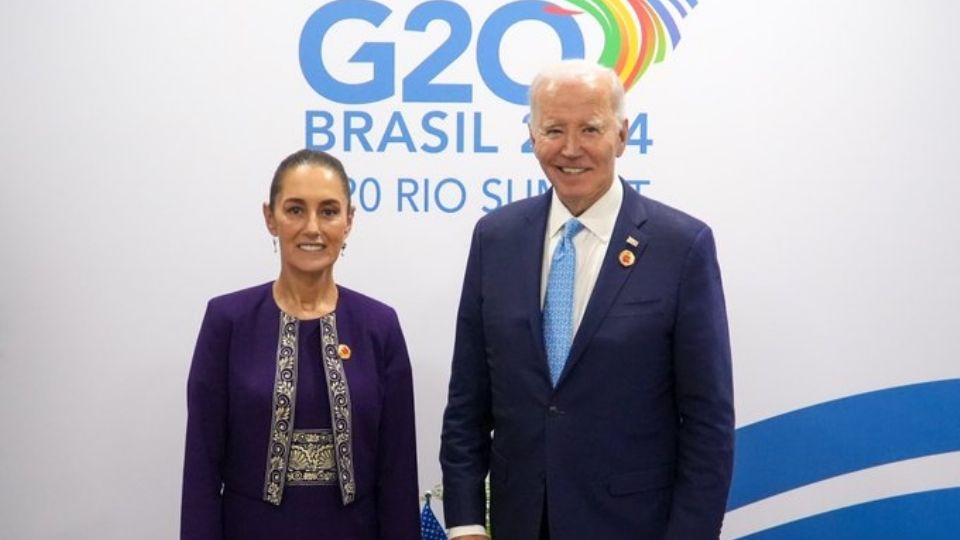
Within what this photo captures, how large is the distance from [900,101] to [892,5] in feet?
0.91

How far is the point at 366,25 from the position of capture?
322 cm

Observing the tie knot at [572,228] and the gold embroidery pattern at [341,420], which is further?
the gold embroidery pattern at [341,420]

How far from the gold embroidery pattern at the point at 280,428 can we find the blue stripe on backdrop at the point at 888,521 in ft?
5.11

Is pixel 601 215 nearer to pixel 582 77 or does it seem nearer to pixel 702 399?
pixel 582 77

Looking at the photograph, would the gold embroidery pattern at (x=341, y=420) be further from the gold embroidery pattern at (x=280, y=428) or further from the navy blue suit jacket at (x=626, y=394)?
the navy blue suit jacket at (x=626, y=394)

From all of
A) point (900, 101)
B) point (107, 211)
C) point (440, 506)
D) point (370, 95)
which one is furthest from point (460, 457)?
point (900, 101)

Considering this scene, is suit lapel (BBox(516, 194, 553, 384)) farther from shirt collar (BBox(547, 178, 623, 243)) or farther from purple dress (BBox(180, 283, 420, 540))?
purple dress (BBox(180, 283, 420, 540))

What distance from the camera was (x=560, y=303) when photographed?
2.28 metres

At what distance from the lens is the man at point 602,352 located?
2207 mm

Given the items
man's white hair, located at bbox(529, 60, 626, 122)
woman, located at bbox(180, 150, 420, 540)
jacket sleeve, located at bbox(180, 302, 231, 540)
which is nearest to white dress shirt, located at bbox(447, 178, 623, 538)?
man's white hair, located at bbox(529, 60, 626, 122)

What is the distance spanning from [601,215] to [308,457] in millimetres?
817

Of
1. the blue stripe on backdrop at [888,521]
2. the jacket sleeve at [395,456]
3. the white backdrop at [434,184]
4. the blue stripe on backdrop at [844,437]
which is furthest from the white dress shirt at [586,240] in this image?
the blue stripe on backdrop at [888,521]

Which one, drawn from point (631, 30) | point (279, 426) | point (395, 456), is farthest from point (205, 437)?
point (631, 30)

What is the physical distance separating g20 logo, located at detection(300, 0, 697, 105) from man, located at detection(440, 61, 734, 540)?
3.12 ft
